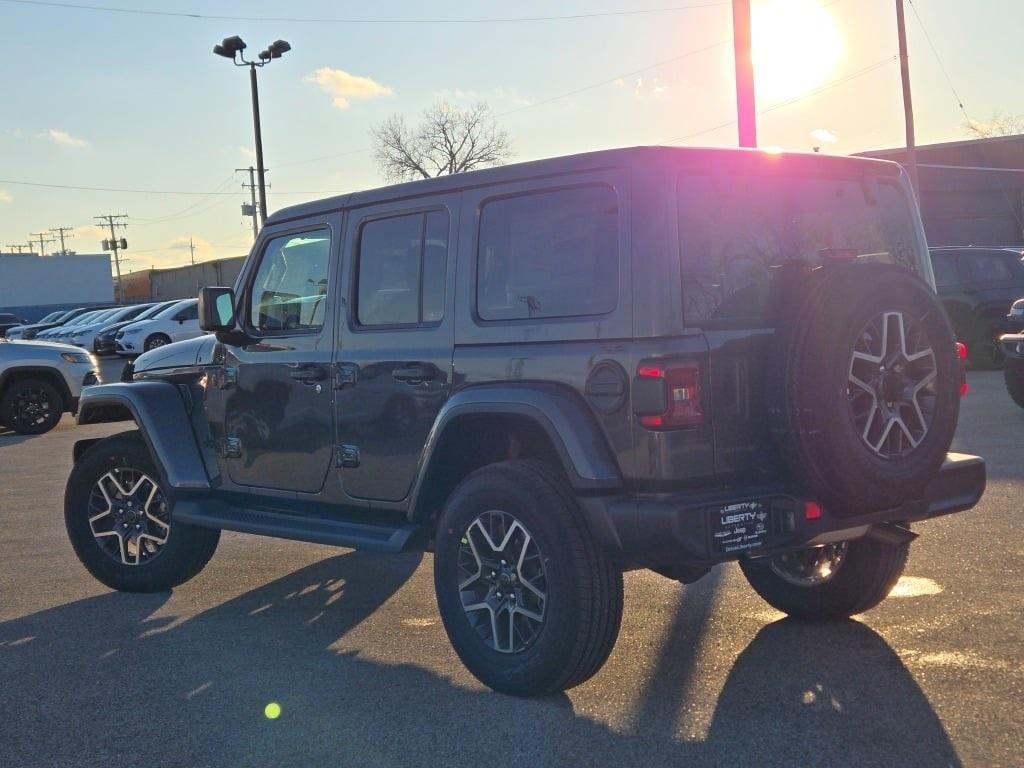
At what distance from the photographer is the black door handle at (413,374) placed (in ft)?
15.6

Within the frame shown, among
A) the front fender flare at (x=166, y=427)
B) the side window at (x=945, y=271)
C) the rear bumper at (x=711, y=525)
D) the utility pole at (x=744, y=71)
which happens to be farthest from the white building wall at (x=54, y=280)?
the rear bumper at (x=711, y=525)

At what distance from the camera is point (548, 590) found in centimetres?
409

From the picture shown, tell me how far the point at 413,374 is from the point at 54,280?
7389 centimetres

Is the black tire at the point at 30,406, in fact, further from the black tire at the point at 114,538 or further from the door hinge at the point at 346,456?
the door hinge at the point at 346,456

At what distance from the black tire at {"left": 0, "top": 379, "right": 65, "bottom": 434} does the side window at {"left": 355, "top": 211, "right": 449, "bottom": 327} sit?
37.9 feet

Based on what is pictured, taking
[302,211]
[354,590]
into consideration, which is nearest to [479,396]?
[302,211]

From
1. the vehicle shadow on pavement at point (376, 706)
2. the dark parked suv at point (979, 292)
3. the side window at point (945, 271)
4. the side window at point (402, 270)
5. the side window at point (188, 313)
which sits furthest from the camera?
the side window at point (188, 313)

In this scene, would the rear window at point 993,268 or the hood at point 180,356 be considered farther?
the rear window at point 993,268

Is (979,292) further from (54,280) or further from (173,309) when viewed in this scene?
(54,280)

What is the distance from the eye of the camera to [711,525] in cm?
385

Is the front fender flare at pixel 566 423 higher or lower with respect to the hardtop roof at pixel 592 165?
lower

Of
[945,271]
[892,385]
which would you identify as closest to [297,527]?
[892,385]

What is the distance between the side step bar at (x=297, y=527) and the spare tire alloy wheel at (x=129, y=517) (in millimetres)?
398

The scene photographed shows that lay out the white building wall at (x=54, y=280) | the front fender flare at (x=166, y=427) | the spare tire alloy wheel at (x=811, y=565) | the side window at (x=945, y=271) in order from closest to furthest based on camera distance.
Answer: the spare tire alloy wheel at (x=811, y=565) < the front fender flare at (x=166, y=427) < the side window at (x=945, y=271) < the white building wall at (x=54, y=280)
